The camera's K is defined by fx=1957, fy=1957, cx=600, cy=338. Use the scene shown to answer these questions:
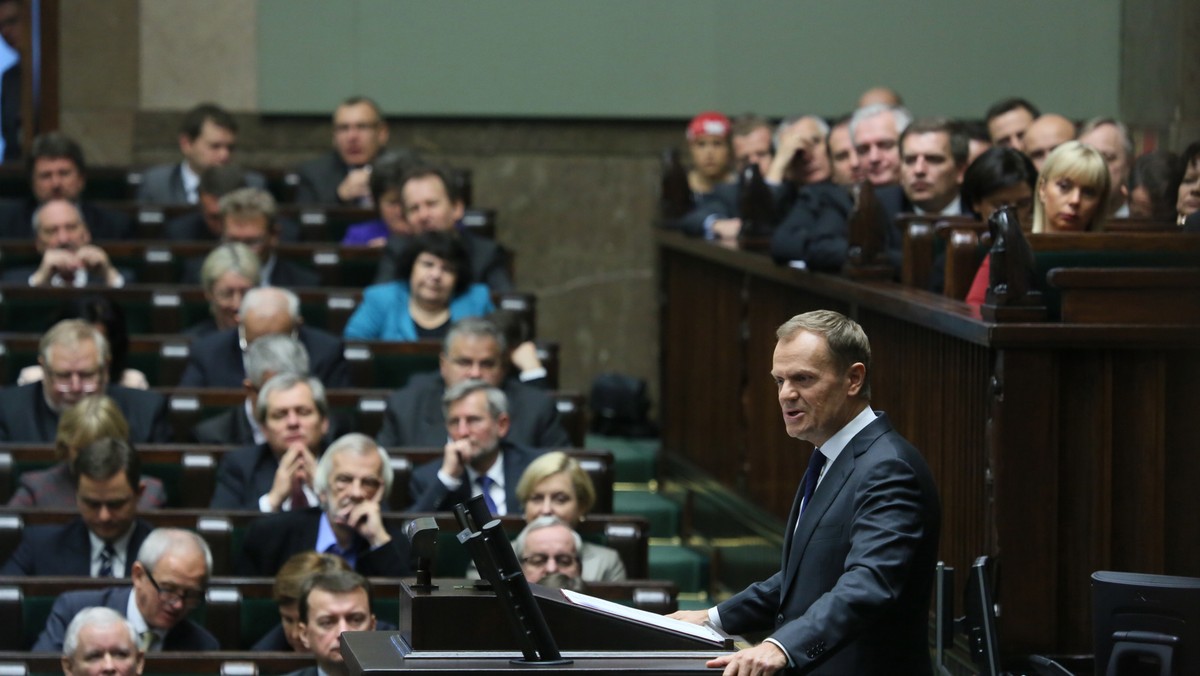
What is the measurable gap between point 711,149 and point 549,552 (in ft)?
10.9

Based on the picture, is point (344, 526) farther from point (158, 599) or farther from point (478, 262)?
point (478, 262)

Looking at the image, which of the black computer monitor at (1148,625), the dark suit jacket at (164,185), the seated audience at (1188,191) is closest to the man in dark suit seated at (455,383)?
the seated audience at (1188,191)

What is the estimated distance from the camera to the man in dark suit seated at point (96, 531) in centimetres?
438

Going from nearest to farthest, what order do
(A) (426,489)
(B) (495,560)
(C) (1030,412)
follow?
(B) (495,560) < (C) (1030,412) < (A) (426,489)

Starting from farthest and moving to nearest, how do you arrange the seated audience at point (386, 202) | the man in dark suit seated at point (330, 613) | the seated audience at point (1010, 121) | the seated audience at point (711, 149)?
1. the seated audience at point (711, 149)
2. the seated audience at point (386, 202)
3. the seated audience at point (1010, 121)
4. the man in dark suit seated at point (330, 613)

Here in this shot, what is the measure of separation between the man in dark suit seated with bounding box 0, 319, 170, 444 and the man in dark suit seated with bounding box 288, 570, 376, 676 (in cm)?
136

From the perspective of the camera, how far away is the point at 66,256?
20.1 feet

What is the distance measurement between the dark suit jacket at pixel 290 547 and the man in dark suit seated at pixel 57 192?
8.70ft

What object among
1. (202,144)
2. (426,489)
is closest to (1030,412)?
(426,489)

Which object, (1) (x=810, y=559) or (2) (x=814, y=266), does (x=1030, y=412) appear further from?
(2) (x=814, y=266)

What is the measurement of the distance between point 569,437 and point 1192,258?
7.07 ft

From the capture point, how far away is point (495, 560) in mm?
2434

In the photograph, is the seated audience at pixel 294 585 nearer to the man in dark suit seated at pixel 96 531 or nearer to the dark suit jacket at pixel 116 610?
the dark suit jacket at pixel 116 610

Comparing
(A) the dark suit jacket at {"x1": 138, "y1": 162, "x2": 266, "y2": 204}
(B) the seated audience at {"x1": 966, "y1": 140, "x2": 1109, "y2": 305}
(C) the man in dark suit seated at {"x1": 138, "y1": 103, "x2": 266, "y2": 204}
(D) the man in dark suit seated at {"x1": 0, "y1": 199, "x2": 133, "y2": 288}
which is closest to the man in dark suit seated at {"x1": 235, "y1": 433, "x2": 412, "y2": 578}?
(B) the seated audience at {"x1": 966, "y1": 140, "x2": 1109, "y2": 305}
